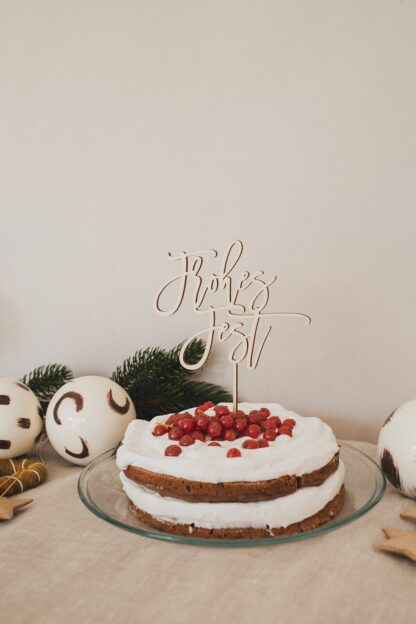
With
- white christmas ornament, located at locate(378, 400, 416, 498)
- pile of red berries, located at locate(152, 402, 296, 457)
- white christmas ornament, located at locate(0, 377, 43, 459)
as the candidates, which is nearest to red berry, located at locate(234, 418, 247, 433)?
pile of red berries, located at locate(152, 402, 296, 457)

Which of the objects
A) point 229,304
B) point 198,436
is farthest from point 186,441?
point 229,304

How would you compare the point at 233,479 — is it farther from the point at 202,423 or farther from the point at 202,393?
the point at 202,393

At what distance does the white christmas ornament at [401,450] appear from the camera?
2.97 feet

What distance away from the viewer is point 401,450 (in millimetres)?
917

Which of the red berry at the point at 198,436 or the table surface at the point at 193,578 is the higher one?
the red berry at the point at 198,436

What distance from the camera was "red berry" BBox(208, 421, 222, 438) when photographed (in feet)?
3.00

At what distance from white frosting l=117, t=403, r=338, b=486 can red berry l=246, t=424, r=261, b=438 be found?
0.04 ft

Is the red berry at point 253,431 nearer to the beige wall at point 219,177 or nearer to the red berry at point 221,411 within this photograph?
the red berry at point 221,411

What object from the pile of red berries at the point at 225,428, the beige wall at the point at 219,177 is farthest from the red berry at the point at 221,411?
the beige wall at the point at 219,177

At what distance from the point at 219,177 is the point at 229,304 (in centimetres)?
36

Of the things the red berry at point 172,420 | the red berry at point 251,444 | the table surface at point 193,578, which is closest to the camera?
the table surface at point 193,578

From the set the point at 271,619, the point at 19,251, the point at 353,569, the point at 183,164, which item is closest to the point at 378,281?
the point at 183,164

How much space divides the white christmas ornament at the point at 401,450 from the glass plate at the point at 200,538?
25 mm

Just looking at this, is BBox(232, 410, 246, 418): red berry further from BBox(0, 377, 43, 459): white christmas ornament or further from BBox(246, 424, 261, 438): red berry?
BBox(0, 377, 43, 459): white christmas ornament
